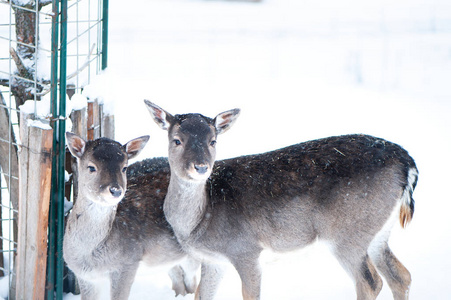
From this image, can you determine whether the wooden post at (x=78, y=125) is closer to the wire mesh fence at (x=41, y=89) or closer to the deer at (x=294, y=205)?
the wire mesh fence at (x=41, y=89)

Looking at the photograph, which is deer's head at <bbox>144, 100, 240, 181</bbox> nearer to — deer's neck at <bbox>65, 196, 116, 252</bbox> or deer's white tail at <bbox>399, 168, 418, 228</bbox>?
deer's neck at <bbox>65, 196, 116, 252</bbox>

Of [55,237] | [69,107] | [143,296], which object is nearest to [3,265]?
[55,237]

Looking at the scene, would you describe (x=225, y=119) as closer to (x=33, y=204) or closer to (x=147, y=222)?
(x=147, y=222)

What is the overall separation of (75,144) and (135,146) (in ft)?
1.85

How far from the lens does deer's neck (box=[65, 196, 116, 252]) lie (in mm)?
5676

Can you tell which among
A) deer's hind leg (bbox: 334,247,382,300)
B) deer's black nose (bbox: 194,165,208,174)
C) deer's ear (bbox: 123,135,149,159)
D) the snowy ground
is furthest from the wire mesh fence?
deer's hind leg (bbox: 334,247,382,300)

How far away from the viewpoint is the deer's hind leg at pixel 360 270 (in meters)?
6.20

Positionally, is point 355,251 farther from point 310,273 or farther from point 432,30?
point 432,30

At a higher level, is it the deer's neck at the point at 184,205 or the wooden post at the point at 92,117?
the wooden post at the point at 92,117

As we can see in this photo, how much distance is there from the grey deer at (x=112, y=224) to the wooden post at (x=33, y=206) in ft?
0.75

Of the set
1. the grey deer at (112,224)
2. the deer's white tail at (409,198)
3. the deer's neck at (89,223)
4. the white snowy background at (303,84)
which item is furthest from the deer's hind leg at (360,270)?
the deer's neck at (89,223)

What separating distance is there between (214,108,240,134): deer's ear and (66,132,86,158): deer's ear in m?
1.33

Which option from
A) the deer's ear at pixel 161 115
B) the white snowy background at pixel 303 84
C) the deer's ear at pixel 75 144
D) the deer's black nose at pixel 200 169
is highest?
the deer's ear at pixel 161 115

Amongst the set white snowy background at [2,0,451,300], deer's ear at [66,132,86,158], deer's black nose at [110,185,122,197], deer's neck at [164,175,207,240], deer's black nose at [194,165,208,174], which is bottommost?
white snowy background at [2,0,451,300]
